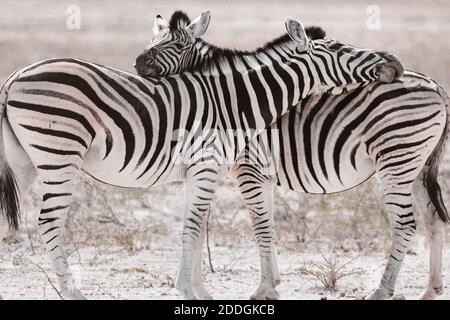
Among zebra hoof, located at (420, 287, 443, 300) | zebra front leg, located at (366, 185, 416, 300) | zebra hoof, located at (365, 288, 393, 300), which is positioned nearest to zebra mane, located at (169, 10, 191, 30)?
zebra front leg, located at (366, 185, 416, 300)

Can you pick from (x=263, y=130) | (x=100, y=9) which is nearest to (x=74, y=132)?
(x=263, y=130)

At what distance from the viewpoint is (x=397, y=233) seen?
25.7ft

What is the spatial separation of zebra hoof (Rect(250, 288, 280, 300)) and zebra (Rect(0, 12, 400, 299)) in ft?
1.48

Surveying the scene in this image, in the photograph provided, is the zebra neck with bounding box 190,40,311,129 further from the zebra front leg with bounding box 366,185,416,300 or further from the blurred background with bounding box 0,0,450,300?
the blurred background with bounding box 0,0,450,300

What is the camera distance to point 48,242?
725cm

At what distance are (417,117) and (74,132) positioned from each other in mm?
2919

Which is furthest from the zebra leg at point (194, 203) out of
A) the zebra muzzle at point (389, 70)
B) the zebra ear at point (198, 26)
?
the zebra muzzle at point (389, 70)

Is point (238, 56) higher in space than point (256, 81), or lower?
higher

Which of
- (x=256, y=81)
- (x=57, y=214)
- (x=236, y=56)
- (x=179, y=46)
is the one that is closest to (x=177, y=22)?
(x=179, y=46)

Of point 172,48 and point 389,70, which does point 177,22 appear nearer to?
point 172,48

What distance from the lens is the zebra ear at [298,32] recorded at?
786cm

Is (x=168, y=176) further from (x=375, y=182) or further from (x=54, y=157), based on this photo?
(x=375, y=182)

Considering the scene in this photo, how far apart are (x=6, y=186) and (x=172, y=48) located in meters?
1.96

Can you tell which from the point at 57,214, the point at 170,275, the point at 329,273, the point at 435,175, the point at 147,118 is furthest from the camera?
the point at 170,275
